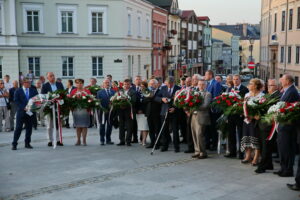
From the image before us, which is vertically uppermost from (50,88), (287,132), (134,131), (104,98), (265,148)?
(50,88)

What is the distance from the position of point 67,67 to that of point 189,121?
25715mm

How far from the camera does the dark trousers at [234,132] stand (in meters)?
10.7

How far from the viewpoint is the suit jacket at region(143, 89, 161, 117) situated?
11.9 m

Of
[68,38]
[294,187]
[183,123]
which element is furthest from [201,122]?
[68,38]

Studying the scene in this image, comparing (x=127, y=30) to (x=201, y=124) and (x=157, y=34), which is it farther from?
(x=201, y=124)

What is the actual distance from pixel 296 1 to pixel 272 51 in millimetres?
9761

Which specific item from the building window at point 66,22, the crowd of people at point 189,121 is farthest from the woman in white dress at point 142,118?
the building window at point 66,22

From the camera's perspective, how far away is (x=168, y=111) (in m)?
11.6

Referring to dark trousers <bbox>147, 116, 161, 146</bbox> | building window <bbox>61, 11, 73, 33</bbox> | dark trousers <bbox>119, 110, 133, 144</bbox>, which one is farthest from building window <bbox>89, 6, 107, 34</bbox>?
dark trousers <bbox>147, 116, 161, 146</bbox>

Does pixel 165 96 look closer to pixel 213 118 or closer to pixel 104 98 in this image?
pixel 213 118

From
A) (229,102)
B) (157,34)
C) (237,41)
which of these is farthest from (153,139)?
(237,41)

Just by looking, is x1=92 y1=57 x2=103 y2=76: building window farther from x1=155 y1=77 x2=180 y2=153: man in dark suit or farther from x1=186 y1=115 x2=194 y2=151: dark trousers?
x1=186 y1=115 x2=194 y2=151: dark trousers

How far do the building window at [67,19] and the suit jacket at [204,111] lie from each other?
86.8 feet

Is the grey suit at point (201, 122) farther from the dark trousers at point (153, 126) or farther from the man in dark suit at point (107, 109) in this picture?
the man in dark suit at point (107, 109)
